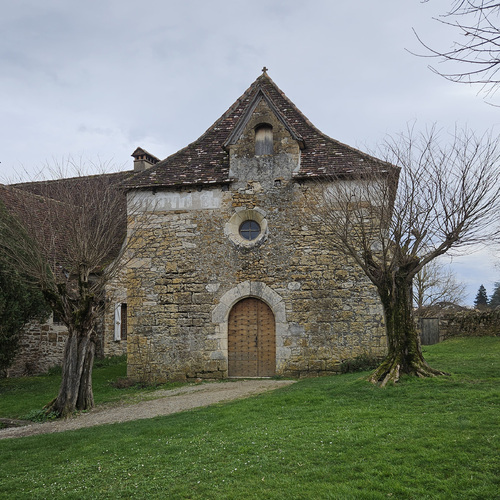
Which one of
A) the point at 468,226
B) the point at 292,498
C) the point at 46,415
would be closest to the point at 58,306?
the point at 46,415

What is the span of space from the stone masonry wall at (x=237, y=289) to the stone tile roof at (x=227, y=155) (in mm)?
516

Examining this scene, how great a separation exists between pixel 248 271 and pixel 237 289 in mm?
573

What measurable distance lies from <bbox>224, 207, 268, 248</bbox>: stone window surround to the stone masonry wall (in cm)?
9

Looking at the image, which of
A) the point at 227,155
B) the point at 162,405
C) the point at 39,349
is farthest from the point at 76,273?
the point at 39,349

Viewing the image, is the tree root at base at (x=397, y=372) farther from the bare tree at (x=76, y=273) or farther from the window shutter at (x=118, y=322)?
the window shutter at (x=118, y=322)

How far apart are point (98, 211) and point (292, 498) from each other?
914 centimetres

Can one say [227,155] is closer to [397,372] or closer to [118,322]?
[397,372]

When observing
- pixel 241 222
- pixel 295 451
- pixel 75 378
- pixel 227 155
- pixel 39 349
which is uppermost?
pixel 227 155

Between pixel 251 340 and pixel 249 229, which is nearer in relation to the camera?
pixel 251 340

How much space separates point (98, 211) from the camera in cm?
1198

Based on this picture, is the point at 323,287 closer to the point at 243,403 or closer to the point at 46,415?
the point at 243,403

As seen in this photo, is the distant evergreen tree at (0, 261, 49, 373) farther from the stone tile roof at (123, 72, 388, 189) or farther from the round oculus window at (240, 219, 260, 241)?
the round oculus window at (240, 219, 260, 241)

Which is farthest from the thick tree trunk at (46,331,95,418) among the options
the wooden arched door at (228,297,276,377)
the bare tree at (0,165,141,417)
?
the wooden arched door at (228,297,276,377)

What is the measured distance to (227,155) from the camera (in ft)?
46.8
